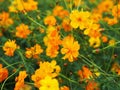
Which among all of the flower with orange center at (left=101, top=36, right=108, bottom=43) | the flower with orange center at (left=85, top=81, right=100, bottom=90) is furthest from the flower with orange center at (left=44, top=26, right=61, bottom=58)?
the flower with orange center at (left=101, top=36, right=108, bottom=43)

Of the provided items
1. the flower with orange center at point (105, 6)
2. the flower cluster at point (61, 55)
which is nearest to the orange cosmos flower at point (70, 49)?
the flower cluster at point (61, 55)

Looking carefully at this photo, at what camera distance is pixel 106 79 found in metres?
2.22

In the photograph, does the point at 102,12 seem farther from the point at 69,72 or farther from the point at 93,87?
the point at 93,87

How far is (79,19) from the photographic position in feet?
7.86

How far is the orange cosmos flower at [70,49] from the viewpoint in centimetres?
227

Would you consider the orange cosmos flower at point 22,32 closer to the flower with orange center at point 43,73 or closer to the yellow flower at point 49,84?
the flower with orange center at point 43,73

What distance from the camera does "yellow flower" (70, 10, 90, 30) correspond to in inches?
93.0

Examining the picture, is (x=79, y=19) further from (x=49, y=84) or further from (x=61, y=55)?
(x=49, y=84)

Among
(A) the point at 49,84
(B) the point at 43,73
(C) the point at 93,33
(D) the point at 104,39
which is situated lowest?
(A) the point at 49,84

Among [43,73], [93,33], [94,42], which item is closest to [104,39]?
[94,42]

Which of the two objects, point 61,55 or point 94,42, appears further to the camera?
point 94,42

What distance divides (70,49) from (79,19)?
7.8 inches

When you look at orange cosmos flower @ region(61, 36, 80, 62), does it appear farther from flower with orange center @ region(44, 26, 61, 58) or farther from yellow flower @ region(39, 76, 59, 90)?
yellow flower @ region(39, 76, 59, 90)

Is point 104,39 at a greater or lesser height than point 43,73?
greater
